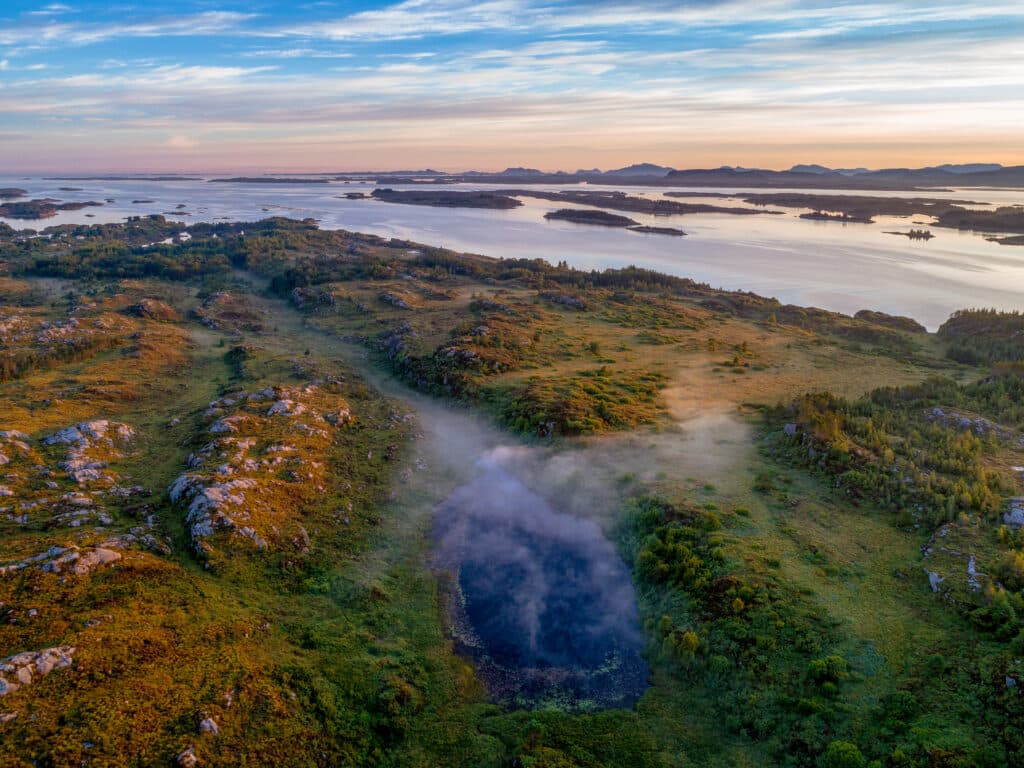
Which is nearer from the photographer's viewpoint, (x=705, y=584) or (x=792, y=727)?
(x=792, y=727)

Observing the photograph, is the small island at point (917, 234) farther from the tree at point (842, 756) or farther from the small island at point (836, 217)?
the tree at point (842, 756)

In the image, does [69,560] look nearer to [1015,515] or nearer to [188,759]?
[188,759]

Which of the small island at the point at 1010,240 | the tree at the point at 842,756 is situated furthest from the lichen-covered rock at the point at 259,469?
the small island at the point at 1010,240

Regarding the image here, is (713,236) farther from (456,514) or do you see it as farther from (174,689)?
(174,689)

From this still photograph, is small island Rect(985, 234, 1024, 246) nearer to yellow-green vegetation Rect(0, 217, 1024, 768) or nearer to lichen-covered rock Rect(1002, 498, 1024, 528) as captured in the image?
yellow-green vegetation Rect(0, 217, 1024, 768)

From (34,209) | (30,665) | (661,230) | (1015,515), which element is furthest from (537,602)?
(34,209)

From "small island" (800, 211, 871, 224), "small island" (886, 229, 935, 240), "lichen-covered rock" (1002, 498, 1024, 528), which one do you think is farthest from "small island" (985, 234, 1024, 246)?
"lichen-covered rock" (1002, 498, 1024, 528)

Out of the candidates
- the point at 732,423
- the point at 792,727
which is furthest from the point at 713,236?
the point at 792,727
